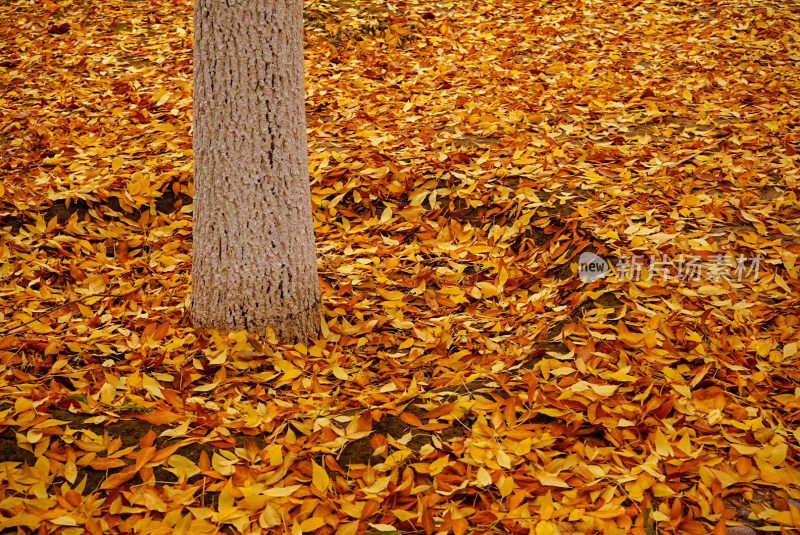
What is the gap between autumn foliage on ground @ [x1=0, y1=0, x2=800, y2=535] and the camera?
178 cm

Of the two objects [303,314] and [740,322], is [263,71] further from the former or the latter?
[740,322]

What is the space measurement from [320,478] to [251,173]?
1.21 m

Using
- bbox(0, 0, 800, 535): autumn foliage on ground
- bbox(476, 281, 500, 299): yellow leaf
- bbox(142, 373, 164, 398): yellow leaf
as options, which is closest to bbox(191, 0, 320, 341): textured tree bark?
bbox(0, 0, 800, 535): autumn foliage on ground

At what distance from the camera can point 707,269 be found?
263cm

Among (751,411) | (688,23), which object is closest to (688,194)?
(751,411)

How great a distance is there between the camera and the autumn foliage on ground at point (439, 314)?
1776mm

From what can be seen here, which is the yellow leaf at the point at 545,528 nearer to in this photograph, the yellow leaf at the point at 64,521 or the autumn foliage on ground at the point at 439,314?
the autumn foliage on ground at the point at 439,314

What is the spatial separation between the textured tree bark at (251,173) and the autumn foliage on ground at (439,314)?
0.19 metres

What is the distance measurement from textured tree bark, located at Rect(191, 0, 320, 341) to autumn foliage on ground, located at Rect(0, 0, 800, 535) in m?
0.19

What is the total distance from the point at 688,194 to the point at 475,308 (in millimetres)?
1377

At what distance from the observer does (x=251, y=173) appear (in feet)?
7.73

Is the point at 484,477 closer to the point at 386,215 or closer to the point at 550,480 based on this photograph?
the point at 550,480
